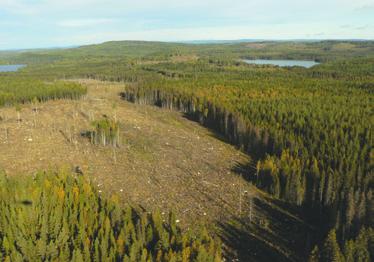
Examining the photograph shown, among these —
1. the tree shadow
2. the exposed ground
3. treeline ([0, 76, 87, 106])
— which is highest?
treeline ([0, 76, 87, 106])

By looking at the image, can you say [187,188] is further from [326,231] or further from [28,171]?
[28,171]

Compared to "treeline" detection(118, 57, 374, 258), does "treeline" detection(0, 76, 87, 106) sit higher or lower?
higher

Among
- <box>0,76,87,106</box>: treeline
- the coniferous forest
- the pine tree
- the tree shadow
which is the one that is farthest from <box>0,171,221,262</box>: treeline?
<box>0,76,87,106</box>: treeline

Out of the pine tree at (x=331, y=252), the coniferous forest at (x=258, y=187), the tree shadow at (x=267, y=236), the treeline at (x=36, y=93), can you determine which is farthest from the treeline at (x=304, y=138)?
the treeline at (x=36, y=93)

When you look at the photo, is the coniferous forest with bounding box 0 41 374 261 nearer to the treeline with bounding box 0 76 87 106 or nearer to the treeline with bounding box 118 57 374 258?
the treeline with bounding box 118 57 374 258

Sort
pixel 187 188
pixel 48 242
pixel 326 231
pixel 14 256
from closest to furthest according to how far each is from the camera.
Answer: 1. pixel 14 256
2. pixel 48 242
3. pixel 326 231
4. pixel 187 188

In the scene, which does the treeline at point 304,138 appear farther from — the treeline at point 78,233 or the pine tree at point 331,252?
the treeline at point 78,233

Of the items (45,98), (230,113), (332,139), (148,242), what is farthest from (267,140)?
(45,98)
